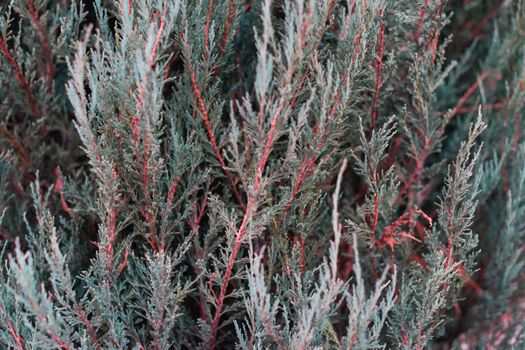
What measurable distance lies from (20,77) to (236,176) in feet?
3.02

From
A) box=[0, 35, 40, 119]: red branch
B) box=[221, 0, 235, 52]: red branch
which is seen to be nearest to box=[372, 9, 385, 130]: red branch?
box=[221, 0, 235, 52]: red branch

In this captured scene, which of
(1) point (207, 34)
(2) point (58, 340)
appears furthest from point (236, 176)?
(2) point (58, 340)

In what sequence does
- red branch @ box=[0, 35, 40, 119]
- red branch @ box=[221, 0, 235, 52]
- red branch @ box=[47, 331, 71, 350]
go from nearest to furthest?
red branch @ box=[47, 331, 71, 350] < red branch @ box=[221, 0, 235, 52] < red branch @ box=[0, 35, 40, 119]

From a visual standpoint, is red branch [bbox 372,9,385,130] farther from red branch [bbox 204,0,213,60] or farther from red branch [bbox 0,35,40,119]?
red branch [bbox 0,35,40,119]

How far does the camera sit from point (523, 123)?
2623 mm

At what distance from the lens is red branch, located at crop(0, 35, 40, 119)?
6.69ft

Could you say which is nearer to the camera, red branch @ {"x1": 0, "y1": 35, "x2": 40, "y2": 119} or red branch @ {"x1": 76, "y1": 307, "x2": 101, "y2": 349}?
red branch @ {"x1": 76, "y1": 307, "x2": 101, "y2": 349}

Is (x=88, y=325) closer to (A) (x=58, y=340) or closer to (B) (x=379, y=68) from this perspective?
(A) (x=58, y=340)

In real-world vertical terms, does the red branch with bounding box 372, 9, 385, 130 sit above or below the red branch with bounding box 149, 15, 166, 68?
below

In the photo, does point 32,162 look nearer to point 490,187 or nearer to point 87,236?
point 87,236

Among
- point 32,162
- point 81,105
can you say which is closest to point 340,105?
point 81,105

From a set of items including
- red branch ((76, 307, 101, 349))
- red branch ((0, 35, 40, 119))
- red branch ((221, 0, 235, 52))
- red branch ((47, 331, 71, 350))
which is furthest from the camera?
red branch ((0, 35, 40, 119))

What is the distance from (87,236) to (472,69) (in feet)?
7.04

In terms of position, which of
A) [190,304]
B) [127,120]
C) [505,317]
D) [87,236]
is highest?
[127,120]
